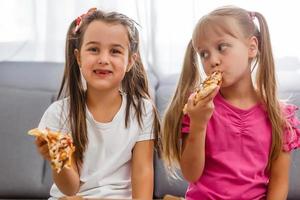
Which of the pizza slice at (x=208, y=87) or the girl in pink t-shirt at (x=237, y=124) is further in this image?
the girl in pink t-shirt at (x=237, y=124)

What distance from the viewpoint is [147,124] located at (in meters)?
1.63

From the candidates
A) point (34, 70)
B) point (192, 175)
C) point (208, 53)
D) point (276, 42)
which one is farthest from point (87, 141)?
point (276, 42)

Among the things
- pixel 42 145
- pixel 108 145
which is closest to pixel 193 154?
pixel 108 145

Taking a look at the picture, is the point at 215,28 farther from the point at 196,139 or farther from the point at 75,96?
the point at 75,96

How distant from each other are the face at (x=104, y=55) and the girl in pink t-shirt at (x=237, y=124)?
160 millimetres

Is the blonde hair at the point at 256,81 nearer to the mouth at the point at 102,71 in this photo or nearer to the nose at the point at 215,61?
the nose at the point at 215,61

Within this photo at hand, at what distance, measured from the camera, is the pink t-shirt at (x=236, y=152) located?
1.51 meters

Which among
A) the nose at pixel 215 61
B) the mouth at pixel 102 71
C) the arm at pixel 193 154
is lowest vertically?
the arm at pixel 193 154

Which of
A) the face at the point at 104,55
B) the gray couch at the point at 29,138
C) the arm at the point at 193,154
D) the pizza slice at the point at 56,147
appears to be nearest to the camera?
the pizza slice at the point at 56,147

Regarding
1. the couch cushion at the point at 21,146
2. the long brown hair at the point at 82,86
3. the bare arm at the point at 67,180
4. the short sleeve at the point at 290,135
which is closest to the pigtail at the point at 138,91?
the long brown hair at the point at 82,86

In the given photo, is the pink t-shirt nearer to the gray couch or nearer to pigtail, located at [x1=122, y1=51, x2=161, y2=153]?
pigtail, located at [x1=122, y1=51, x2=161, y2=153]

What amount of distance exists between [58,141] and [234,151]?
1.51ft

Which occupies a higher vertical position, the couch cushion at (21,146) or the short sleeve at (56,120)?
the short sleeve at (56,120)

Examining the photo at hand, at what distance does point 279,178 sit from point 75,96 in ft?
1.85
